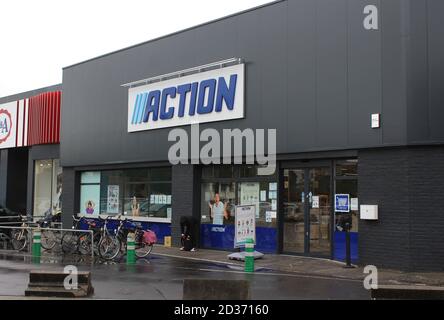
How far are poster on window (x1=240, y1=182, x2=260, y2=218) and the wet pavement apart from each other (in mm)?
2692

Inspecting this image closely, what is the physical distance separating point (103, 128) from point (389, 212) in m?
12.7

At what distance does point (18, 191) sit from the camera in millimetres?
30984

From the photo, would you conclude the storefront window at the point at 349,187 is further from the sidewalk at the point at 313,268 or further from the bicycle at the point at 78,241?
the bicycle at the point at 78,241

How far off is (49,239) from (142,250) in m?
3.43

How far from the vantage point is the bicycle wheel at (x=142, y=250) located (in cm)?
1642

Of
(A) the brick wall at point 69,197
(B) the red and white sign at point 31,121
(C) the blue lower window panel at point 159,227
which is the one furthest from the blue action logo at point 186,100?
(B) the red and white sign at point 31,121

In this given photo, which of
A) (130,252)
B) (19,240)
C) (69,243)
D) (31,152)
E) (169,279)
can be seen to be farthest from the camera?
(31,152)

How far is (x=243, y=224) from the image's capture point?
49.1ft

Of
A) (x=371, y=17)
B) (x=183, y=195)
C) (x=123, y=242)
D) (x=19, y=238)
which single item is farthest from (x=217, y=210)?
(x=371, y=17)

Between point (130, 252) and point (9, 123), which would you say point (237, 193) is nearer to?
point (130, 252)

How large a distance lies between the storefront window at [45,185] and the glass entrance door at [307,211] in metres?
15.4

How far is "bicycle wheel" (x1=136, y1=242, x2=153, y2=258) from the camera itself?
16.4 metres
